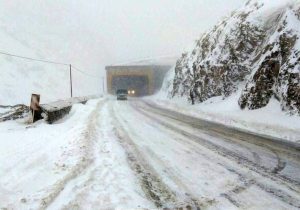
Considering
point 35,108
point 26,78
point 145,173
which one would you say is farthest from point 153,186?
point 26,78

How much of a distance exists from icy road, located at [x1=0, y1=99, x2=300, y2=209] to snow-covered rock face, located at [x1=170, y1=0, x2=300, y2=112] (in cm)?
659

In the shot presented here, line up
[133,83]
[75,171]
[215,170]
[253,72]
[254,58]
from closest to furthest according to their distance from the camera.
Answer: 1. [75,171]
2. [215,170]
3. [253,72]
4. [254,58]
5. [133,83]

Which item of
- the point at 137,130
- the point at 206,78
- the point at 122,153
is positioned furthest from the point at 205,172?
the point at 206,78

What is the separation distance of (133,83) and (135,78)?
1.42 metres

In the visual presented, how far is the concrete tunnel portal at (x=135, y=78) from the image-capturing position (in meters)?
70.8

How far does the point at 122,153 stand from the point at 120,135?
10.6 feet

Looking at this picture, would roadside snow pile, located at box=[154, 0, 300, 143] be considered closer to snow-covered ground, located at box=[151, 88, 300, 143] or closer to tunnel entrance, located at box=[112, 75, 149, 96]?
snow-covered ground, located at box=[151, 88, 300, 143]

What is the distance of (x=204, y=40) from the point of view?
3203 centimetres

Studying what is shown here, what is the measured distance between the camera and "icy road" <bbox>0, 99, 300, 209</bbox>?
5199 millimetres

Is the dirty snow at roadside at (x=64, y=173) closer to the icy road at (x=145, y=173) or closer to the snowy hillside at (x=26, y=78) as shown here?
the icy road at (x=145, y=173)

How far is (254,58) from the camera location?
23.0m

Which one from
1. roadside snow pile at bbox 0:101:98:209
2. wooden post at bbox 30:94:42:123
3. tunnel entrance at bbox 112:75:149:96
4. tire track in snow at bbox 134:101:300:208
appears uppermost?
tunnel entrance at bbox 112:75:149:96

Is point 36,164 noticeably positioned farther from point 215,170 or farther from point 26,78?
point 26,78

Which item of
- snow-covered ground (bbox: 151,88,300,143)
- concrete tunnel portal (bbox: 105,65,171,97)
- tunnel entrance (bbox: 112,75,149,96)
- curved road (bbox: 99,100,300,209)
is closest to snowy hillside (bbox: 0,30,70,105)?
concrete tunnel portal (bbox: 105,65,171,97)
